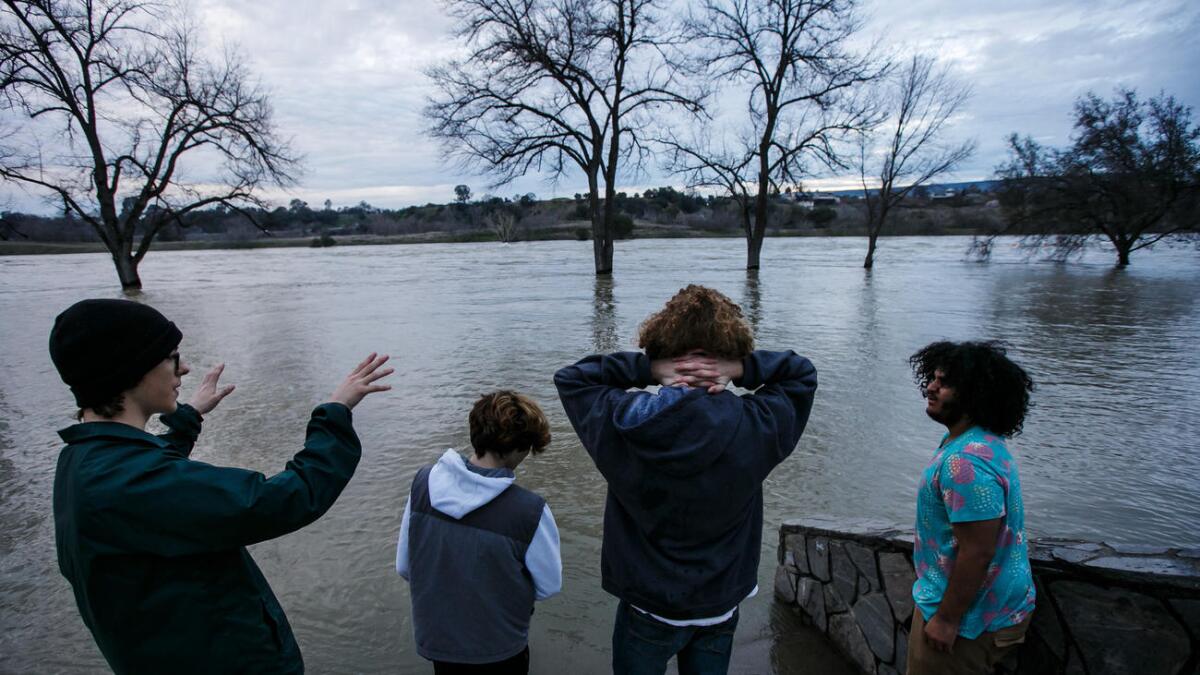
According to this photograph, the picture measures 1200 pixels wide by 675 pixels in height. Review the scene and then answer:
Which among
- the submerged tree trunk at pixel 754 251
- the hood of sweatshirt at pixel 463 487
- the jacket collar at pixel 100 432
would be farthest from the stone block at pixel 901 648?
the submerged tree trunk at pixel 754 251

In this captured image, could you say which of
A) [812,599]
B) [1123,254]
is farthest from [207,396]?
[1123,254]

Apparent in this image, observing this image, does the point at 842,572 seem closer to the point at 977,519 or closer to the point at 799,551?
the point at 799,551

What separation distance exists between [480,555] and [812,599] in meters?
1.85

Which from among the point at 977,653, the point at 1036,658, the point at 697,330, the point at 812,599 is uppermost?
the point at 697,330

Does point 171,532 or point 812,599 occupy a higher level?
point 171,532

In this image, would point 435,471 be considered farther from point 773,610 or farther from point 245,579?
point 773,610

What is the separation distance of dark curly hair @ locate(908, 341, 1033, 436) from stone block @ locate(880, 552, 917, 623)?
2.53 feet

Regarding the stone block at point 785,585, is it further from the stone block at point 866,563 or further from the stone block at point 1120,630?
the stone block at point 1120,630

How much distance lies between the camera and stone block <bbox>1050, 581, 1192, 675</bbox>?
6.45 ft

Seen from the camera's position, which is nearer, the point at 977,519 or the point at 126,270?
the point at 977,519

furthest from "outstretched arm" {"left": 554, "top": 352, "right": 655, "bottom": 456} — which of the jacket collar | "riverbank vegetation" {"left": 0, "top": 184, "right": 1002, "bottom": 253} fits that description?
"riverbank vegetation" {"left": 0, "top": 184, "right": 1002, "bottom": 253}

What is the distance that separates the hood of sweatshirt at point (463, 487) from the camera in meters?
2.09

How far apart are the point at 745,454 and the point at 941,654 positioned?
0.98 metres

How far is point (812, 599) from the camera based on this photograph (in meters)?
3.15
